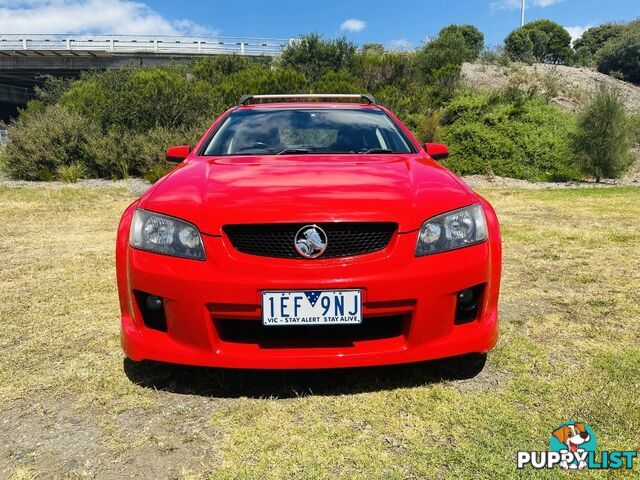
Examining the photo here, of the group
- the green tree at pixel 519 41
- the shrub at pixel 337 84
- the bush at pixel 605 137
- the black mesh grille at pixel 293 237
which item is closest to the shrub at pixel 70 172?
the shrub at pixel 337 84

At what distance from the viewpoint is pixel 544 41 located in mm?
56344

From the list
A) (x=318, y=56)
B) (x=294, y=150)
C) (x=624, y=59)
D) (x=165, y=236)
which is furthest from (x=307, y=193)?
(x=624, y=59)

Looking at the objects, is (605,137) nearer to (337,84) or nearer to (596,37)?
(337,84)

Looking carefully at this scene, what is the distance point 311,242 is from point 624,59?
45.3 meters

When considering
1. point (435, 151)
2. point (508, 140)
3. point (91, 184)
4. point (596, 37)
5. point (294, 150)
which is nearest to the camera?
point (294, 150)

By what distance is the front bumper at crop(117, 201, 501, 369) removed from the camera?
6.36 ft

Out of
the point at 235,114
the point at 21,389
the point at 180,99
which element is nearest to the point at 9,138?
the point at 180,99

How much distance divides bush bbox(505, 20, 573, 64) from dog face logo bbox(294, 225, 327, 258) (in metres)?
51.5

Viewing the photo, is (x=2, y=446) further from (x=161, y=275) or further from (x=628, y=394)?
(x=628, y=394)

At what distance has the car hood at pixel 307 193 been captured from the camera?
6.65ft

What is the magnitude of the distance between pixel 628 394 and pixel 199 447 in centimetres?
185

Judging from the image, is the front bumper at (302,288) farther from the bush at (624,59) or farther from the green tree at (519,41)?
the green tree at (519,41)

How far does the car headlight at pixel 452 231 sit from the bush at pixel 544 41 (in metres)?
51.1

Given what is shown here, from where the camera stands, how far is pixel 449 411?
2.09 meters
